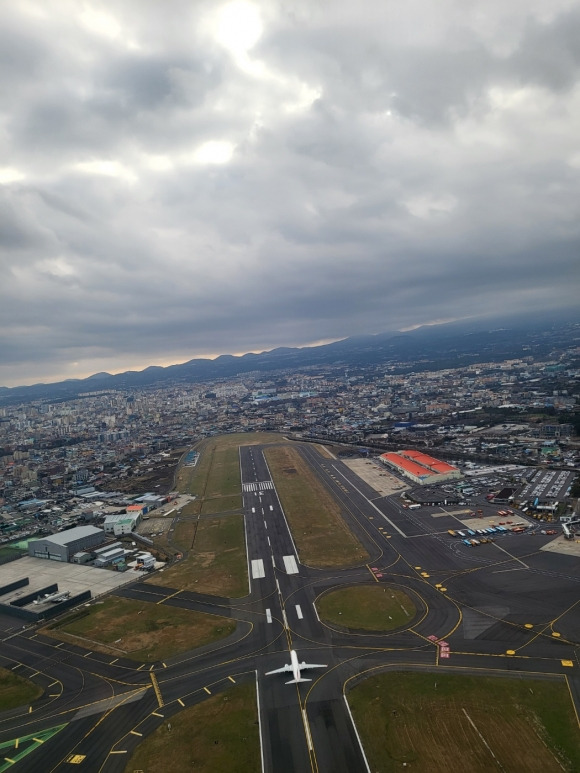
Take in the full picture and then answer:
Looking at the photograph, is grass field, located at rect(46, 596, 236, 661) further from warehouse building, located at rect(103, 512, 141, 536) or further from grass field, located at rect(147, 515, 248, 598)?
warehouse building, located at rect(103, 512, 141, 536)

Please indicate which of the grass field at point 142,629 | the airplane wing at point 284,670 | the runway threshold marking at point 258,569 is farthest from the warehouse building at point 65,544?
the airplane wing at point 284,670

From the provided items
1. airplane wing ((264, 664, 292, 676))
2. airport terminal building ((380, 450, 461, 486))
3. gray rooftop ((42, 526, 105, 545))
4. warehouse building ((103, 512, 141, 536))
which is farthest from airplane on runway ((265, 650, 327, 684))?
airport terminal building ((380, 450, 461, 486))

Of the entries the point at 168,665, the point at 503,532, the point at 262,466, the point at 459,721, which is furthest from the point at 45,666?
the point at 262,466

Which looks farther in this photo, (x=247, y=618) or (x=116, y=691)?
(x=247, y=618)

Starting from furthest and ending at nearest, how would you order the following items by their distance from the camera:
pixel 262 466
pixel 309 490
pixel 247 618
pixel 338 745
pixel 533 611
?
pixel 262 466 → pixel 309 490 → pixel 247 618 → pixel 533 611 → pixel 338 745

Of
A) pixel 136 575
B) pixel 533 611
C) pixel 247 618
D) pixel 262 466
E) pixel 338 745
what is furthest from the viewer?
pixel 262 466

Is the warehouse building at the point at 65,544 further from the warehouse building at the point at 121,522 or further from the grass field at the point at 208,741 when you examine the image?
the grass field at the point at 208,741

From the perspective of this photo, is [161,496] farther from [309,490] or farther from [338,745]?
[338,745]
